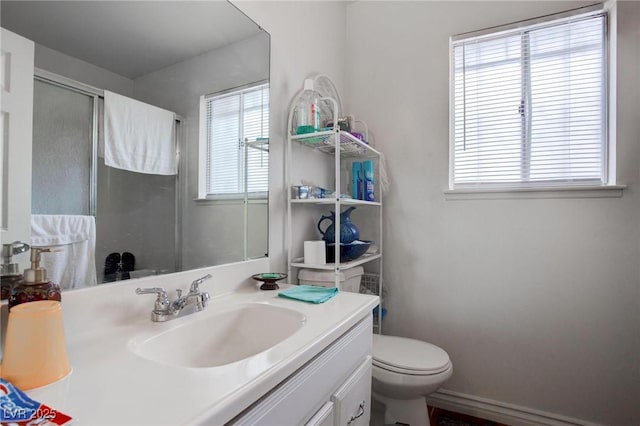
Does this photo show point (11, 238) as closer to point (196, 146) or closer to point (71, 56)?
point (71, 56)

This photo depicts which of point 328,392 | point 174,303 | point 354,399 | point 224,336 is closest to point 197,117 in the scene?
point 174,303

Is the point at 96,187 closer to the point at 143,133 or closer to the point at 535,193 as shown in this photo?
the point at 143,133

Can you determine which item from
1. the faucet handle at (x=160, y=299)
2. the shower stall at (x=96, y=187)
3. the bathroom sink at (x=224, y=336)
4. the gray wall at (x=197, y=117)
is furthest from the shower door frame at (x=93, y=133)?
the bathroom sink at (x=224, y=336)

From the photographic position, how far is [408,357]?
58.1 inches

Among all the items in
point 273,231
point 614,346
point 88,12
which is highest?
point 88,12

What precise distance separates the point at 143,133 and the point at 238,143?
396mm

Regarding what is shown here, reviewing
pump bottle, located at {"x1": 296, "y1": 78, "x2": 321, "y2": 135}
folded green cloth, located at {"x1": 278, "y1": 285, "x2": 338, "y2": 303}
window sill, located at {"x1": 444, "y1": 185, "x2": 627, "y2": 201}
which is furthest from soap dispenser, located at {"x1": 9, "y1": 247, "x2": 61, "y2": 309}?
window sill, located at {"x1": 444, "y1": 185, "x2": 627, "y2": 201}

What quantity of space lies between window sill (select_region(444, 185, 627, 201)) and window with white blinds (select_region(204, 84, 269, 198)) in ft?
3.62

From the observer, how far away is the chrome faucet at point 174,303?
0.87m

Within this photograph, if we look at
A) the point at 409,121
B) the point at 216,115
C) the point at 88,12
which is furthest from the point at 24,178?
the point at 409,121

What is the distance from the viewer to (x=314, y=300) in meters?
1.07

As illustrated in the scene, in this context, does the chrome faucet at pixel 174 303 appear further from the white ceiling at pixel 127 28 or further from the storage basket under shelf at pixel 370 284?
the storage basket under shelf at pixel 370 284

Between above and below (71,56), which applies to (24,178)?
below

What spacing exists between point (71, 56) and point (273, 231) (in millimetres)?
919
